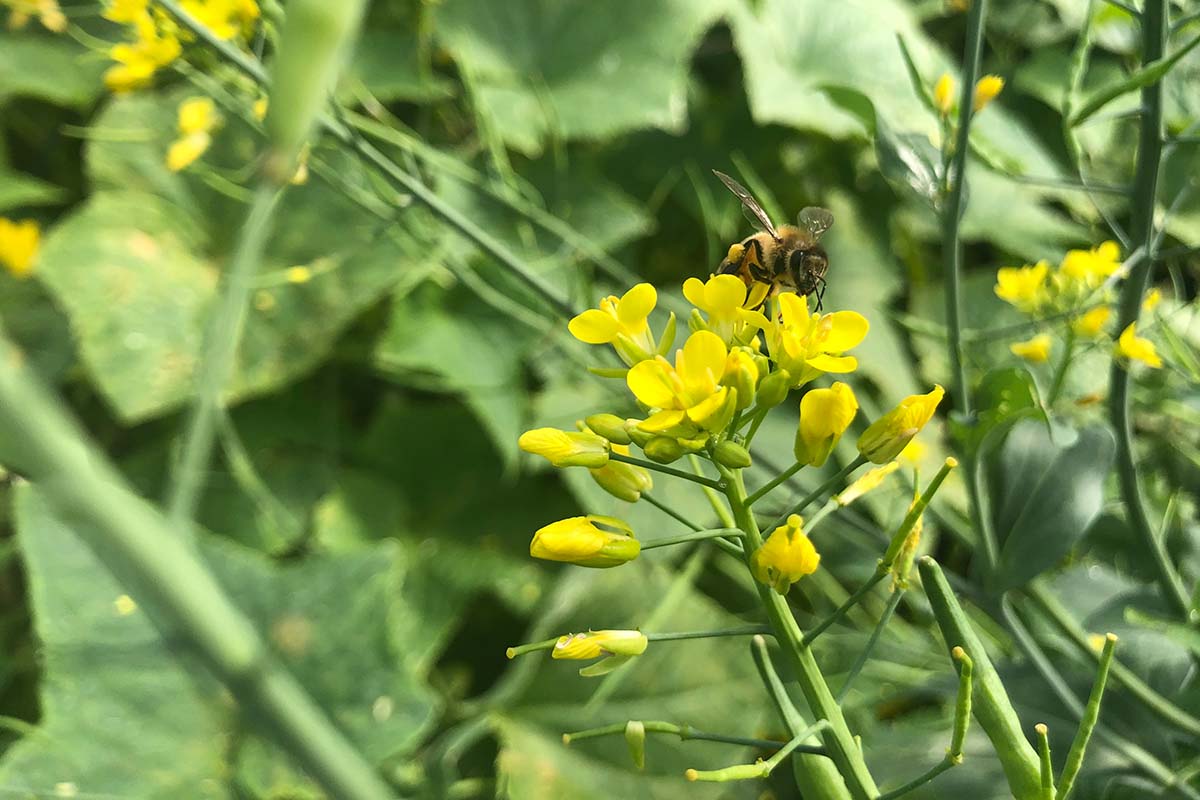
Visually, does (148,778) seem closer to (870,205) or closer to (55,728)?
(55,728)

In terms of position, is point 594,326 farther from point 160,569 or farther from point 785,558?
point 160,569

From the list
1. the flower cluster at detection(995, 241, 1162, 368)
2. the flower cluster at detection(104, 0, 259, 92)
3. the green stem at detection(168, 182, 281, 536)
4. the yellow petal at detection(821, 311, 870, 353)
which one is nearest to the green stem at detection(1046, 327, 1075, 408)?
the flower cluster at detection(995, 241, 1162, 368)

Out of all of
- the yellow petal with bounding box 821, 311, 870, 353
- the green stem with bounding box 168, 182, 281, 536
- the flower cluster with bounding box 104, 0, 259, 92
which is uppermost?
the flower cluster with bounding box 104, 0, 259, 92

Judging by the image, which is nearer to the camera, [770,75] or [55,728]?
[55,728]

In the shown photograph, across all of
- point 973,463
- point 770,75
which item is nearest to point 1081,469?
point 973,463

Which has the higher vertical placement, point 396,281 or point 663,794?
point 396,281

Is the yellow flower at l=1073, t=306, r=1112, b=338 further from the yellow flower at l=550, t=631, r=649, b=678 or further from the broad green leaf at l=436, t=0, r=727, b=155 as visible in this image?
the broad green leaf at l=436, t=0, r=727, b=155
